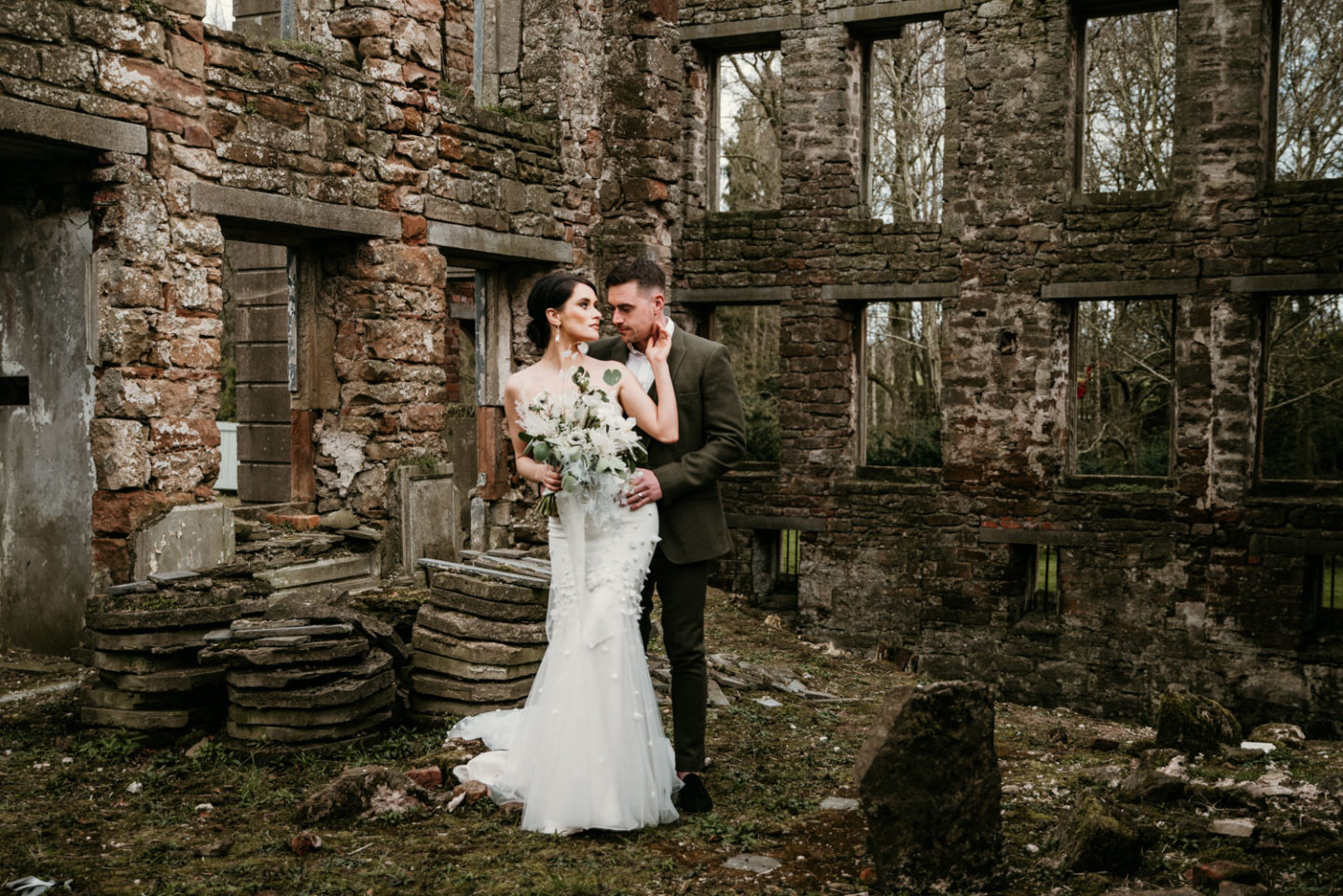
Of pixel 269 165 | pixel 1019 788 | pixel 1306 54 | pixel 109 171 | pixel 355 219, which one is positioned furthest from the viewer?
pixel 1306 54

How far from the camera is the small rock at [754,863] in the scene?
4.43m

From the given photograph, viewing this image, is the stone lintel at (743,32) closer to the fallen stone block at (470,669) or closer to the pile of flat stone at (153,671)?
the fallen stone block at (470,669)

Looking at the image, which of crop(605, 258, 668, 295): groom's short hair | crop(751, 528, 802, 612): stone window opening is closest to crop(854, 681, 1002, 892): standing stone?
crop(605, 258, 668, 295): groom's short hair

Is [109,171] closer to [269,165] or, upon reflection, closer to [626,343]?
[269,165]

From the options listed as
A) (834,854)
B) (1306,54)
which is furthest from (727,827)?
(1306,54)

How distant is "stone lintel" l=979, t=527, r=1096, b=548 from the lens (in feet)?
41.4

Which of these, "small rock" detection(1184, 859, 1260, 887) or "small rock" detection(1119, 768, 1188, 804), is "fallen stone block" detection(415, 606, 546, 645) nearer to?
"small rock" detection(1119, 768, 1188, 804)

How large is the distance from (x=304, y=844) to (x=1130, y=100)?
1772 cm

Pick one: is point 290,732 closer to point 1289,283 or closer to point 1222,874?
point 1222,874

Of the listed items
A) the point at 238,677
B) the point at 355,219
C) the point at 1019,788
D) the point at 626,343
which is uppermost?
the point at 355,219

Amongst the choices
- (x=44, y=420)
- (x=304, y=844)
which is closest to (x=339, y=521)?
(x=44, y=420)

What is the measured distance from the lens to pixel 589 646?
488 cm

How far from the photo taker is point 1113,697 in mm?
12531

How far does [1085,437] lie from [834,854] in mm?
17566
